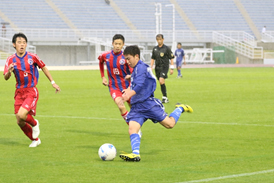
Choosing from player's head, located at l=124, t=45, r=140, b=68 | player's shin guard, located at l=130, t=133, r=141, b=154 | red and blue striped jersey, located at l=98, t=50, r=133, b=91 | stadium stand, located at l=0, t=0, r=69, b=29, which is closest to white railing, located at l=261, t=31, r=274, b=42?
stadium stand, located at l=0, t=0, r=69, b=29

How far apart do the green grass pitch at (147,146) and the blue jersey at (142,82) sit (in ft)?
2.95

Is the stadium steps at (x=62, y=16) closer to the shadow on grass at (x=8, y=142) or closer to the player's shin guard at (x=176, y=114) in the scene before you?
the shadow on grass at (x=8, y=142)

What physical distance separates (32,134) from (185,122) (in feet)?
13.6

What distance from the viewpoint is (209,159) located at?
302 inches

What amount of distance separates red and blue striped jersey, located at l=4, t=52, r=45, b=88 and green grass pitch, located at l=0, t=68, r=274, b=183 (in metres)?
1.07

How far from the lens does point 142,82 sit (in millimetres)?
7809

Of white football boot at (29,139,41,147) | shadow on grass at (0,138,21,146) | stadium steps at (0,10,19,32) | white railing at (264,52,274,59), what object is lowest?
white railing at (264,52,274,59)

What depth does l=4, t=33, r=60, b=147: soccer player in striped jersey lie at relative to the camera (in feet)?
29.6

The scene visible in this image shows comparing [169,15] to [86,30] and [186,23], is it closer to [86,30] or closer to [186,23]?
[186,23]

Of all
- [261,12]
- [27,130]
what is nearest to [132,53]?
[27,130]

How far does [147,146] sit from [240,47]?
4870cm

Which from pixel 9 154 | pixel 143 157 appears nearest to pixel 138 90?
pixel 143 157

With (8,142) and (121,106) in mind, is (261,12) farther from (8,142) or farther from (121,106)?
(8,142)

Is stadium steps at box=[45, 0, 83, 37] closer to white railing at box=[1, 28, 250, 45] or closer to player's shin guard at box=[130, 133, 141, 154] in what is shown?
white railing at box=[1, 28, 250, 45]
